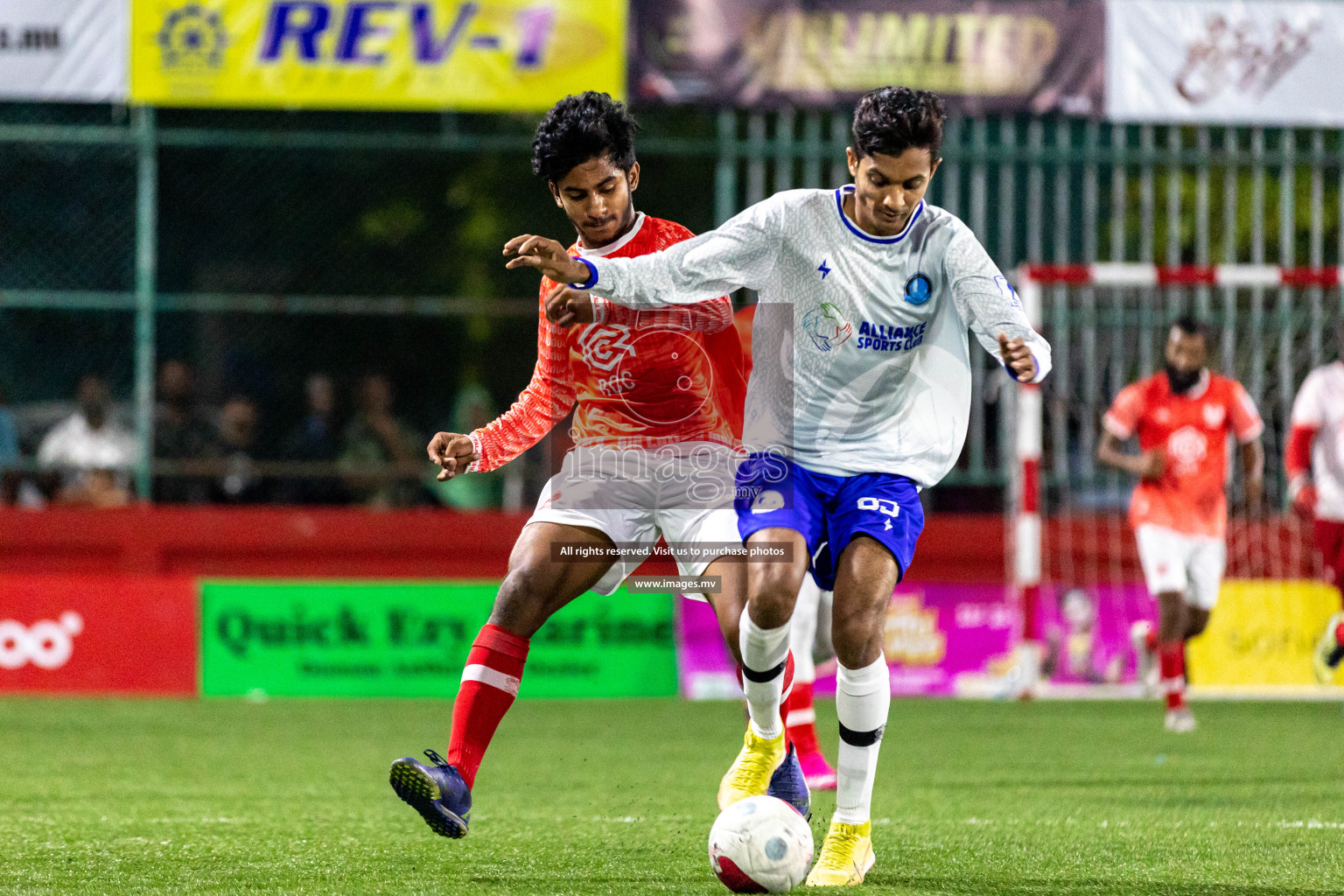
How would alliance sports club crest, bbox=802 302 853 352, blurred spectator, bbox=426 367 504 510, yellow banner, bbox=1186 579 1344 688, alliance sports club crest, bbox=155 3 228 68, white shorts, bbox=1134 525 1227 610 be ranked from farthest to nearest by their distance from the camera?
blurred spectator, bbox=426 367 504 510 < alliance sports club crest, bbox=155 3 228 68 < yellow banner, bbox=1186 579 1344 688 < white shorts, bbox=1134 525 1227 610 < alliance sports club crest, bbox=802 302 853 352

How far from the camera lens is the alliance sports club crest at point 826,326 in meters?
5.16

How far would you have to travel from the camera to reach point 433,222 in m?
19.4

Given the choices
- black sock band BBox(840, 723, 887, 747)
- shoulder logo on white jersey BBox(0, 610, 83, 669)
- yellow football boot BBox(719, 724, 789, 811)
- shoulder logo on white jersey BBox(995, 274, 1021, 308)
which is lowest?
shoulder logo on white jersey BBox(0, 610, 83, 669)

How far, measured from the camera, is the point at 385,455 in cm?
1342

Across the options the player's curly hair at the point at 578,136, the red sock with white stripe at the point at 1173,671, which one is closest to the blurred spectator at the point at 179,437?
the red sock with white stripe at the point at 1173,671

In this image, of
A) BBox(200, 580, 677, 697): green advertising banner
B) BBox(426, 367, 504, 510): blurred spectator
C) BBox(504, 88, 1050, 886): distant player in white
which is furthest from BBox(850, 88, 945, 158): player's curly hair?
BBox(426, 367, 504, 510): blurred spectator

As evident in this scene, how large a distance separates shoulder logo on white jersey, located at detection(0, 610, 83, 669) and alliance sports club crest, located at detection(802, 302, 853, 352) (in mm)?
8308

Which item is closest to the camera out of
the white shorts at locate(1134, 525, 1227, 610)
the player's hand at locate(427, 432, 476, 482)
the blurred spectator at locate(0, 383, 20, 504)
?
the player's hand at locate(427, 432, 476, 482)

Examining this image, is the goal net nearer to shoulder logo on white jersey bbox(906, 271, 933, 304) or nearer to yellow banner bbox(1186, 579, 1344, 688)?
yellow banner bbox(1186, 579, 1344, 688)

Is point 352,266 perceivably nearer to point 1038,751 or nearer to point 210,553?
point 210,553

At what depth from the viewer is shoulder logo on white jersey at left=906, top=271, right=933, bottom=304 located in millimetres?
5113

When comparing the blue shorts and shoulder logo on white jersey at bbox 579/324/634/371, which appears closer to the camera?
the blue shorts

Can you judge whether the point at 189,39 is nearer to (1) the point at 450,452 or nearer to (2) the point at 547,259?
(1) the point at 450,452

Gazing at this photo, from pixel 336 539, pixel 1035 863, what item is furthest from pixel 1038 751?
pixel 336 539
